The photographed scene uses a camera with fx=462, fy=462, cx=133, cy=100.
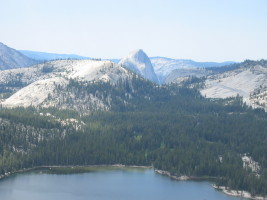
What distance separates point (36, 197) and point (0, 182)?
24132mm

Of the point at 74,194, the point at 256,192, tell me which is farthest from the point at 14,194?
the point at 256,192

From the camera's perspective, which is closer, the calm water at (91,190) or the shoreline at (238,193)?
the calm water at (91,190)

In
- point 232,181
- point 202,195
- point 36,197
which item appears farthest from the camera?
point 232,181

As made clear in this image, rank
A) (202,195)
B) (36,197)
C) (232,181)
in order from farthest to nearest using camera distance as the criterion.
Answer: (232,181), (202,195), (36,197)

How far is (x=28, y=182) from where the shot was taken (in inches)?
7574

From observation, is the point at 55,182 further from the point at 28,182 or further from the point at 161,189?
the point at 161,189

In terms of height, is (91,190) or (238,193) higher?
(238,193)

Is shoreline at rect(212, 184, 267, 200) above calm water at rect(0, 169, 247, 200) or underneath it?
above

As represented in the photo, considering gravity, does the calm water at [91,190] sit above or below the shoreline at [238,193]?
below

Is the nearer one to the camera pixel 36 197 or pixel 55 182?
pixel 36 197

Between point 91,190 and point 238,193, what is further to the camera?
point 238,193

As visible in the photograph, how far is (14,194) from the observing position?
6900 inches

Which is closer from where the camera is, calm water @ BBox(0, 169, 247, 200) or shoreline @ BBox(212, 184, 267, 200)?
calm water @ BBox(0, 169, 247, 200)

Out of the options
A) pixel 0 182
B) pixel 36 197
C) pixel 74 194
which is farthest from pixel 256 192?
pixel 0 182
